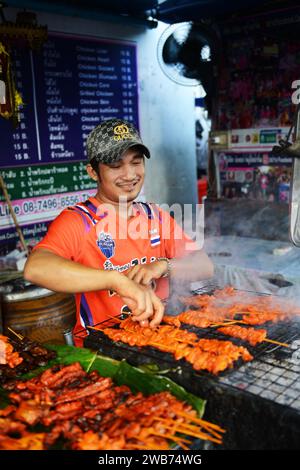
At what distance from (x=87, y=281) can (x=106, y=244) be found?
2.32 ft

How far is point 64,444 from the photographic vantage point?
173cm

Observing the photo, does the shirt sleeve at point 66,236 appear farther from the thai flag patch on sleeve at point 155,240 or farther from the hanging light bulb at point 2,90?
the hanging light bulb at point 2,90

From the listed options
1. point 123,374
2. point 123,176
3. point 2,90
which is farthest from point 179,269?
point 2,90

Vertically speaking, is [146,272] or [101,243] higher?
[101,243]

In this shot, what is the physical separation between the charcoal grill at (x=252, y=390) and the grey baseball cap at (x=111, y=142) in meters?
1.23

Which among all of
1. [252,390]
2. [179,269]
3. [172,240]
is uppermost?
[172,240]

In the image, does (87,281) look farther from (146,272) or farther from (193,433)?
(193,433)

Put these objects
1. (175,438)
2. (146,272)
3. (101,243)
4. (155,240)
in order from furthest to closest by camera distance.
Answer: (155,240) → (101,243) → (146,272) → (175,438)

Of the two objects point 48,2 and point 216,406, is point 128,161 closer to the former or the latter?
point 216,406

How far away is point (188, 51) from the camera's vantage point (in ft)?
Answer: 18.4

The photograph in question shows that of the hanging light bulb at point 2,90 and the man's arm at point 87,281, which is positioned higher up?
the hanging light bulb at point 2,90

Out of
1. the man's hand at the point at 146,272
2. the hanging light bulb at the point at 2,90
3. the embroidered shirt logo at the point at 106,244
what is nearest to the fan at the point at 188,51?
the hanging light bulb at the point at 2,90

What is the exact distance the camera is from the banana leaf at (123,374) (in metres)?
1.91

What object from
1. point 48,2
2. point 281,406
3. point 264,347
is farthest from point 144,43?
point 281,406
